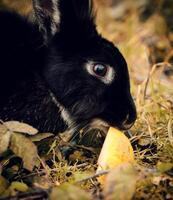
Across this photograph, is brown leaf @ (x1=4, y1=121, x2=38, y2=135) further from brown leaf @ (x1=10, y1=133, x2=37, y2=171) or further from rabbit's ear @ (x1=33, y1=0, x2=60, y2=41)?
rabbit's ear @ (x1=33, y1=0, x2=60, y2=41)

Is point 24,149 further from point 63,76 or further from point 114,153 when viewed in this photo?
point 63,76

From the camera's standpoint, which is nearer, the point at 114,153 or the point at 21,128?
the point at 21,128

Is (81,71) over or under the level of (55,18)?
under

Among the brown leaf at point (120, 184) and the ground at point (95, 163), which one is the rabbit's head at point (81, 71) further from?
the brown leaf at point (120, 184)

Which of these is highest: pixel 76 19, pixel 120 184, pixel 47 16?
pixel 47 16

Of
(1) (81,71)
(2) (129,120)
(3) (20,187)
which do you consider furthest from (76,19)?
(3) (20,187)

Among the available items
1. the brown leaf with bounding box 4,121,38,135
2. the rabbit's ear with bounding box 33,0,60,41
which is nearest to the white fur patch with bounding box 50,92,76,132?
the rabbit's ear with bounding box 33,0,60,41
